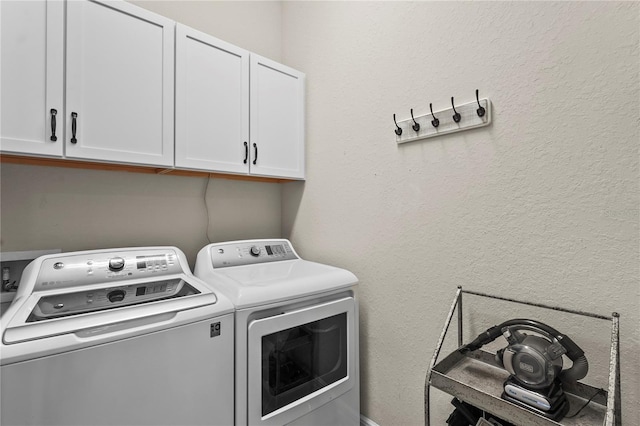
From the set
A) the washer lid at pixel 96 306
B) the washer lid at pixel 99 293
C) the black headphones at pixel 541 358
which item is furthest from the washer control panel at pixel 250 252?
the black headphones at pixel 541 358

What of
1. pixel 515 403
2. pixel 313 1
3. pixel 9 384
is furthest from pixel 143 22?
pixel 515 403

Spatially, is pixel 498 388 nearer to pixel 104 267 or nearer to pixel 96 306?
pixel 96 306

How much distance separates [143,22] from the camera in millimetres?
1432

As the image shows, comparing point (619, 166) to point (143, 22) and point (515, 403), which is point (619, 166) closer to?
point (515, 403)

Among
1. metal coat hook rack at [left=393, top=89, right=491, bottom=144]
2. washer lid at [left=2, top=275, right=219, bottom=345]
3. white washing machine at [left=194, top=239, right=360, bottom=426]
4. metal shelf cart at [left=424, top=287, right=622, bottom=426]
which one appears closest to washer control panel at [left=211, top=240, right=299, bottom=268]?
white washing machine at [left=194, top=239, right=360, bottom=426]

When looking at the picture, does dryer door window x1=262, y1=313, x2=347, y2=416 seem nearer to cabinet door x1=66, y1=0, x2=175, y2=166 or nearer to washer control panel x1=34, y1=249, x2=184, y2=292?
washer control panel x1=34, y1=249, x2=184, y2=292

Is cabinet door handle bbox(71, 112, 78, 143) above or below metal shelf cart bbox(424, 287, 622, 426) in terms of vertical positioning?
above

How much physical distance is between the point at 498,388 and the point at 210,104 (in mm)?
1771

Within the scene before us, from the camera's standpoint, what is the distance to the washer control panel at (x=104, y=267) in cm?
125

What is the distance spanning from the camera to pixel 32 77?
3.84 feet

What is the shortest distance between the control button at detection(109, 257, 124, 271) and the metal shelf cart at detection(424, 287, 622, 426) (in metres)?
1.35

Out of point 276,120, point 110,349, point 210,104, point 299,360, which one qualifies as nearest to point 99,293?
point 110,349

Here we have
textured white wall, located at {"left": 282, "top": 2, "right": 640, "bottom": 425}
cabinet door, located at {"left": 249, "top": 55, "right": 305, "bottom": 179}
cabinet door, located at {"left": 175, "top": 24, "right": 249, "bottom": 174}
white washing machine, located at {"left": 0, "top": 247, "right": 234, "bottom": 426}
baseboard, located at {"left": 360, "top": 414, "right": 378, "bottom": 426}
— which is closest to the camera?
white washing machine, located at {"left": 0, "top": 247, "right": 234, "bottom": 426}

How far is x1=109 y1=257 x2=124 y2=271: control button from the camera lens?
1380 mm
